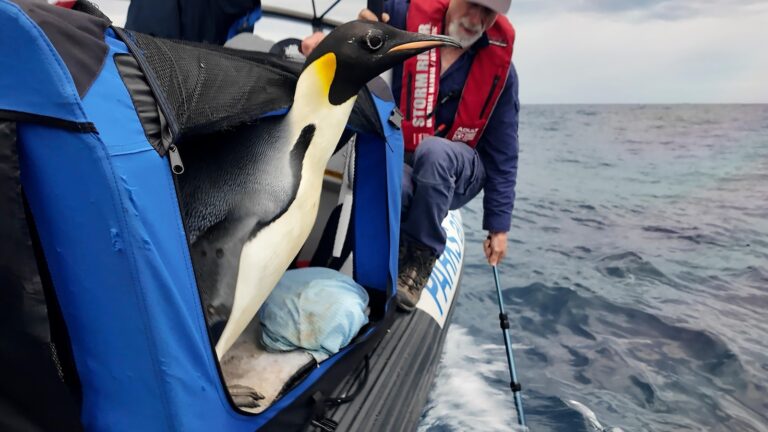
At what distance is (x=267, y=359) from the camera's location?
4.87 feet

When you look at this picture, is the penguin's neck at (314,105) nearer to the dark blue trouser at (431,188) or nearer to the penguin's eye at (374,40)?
the penguin's eye at (374,40)

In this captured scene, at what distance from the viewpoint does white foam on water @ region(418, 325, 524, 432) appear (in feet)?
8.30

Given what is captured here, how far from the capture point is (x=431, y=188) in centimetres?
225

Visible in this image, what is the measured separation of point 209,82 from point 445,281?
194cm

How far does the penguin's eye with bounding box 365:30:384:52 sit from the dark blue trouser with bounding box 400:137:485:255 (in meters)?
0.89

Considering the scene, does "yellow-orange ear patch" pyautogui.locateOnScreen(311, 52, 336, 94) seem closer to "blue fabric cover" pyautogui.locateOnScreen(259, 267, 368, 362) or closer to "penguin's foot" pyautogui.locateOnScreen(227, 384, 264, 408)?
"blue fabric cover" pyautogui.locateOnScreen(259, 267, 368, 362)

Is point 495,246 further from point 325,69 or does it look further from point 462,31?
point 325,69

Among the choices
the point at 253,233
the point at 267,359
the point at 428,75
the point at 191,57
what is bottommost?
the point at 267,359

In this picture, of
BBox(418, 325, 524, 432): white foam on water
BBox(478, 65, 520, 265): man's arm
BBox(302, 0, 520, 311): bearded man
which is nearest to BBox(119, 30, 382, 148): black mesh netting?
BBox(302, 0, 520, 311): bearded man

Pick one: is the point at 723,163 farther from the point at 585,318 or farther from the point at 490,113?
the point at 490,113

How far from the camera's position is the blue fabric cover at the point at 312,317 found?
5.07ft

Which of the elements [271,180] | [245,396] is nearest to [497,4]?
[271,180]

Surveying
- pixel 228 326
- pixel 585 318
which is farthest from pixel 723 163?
pixel 228 326

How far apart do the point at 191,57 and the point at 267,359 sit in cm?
87
